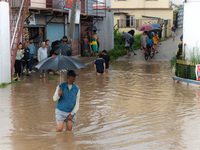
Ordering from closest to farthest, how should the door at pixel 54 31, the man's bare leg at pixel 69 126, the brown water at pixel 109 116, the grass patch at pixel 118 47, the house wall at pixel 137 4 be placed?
the brown water at pixel 109 116, the man's bare leg at pixel 69 126, the door at pixel 54 31, the grass patch at pixel 118 47, the house wall at pixel 137 4

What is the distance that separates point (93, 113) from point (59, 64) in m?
2.56

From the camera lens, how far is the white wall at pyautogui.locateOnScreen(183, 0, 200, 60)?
634 inches

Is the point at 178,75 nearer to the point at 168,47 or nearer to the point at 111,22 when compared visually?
the point at 168,47

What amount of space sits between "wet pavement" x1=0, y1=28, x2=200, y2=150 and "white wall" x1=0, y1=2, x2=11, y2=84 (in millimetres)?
574

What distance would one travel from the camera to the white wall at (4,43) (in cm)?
1491

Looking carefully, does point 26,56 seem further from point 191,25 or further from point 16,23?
point 191,25

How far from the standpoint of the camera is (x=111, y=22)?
34906 mm

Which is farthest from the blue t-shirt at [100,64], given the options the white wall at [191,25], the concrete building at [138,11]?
the concrete building at [138,11]

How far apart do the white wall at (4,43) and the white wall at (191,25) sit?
724 cm

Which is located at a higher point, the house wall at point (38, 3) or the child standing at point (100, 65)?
the house wall at point (38, 3)

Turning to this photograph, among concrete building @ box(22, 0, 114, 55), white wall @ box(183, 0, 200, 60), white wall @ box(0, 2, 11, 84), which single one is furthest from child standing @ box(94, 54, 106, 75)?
white wall @ box(0, 2, 11, 84)

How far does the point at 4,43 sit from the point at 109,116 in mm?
6784

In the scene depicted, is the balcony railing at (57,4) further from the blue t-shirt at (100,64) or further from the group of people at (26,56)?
the blue t-shirt at (100,64)

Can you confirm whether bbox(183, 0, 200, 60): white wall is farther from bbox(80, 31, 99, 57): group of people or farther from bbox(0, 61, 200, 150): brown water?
bbox(80, 31, 99, 57): group of people
